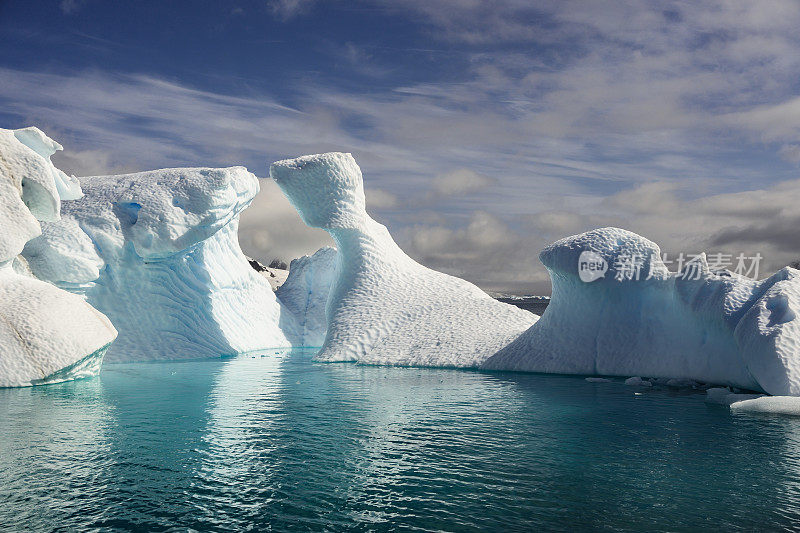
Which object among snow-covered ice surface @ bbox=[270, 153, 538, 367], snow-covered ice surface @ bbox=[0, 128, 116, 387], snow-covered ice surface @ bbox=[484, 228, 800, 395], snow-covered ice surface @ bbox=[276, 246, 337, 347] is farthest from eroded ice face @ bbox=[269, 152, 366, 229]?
snow-covered ice surface @ bbox=[276, 246, 337, 347]

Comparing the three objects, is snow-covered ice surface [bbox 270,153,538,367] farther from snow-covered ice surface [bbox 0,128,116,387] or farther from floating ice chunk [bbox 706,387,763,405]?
snow-covered ice surface [bbox 0,128,116,387]

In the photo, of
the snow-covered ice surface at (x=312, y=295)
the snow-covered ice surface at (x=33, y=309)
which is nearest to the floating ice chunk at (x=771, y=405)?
the snow-covered ice surface at (x=33, y=309)

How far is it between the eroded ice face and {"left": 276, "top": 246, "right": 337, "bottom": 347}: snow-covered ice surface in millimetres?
7054

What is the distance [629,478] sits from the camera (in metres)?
5.45

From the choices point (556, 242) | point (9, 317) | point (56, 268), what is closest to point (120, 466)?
point (9, 317)

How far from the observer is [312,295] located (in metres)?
26.3

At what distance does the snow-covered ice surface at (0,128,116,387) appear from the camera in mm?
11500

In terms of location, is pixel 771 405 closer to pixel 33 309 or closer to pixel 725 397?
pixel 725 397

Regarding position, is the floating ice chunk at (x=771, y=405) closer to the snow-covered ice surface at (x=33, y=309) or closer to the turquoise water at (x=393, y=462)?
the turquoise water at (x=393, y=462)

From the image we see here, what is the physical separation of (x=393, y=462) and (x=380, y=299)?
36.7 ft

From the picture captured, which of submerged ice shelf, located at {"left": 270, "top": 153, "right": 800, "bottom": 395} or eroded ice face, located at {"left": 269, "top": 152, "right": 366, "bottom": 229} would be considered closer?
submerged ice shelf, located at {"left": 270, "top": 153, "right": 800, "bottom": 395}

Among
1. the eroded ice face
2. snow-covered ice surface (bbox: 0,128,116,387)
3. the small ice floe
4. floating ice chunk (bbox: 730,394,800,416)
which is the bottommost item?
floating ice chunk (bbox: 730,394,800,416)

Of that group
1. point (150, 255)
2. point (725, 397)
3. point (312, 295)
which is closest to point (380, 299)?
point (150, 255)

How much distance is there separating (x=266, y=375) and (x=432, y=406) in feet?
18.3
